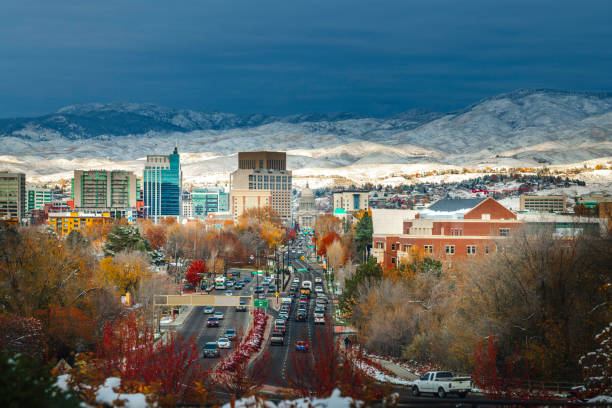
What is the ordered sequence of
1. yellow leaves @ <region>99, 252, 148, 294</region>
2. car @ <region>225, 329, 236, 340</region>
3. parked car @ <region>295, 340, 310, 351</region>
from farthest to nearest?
yellow leaves @ <region>99, 252, 148, 294</region> → car @ <region>225, 329, 236, 340</region> → parked car @ <region>295, 340, 310, 351</region>

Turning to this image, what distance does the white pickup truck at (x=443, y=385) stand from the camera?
42469 millimetres

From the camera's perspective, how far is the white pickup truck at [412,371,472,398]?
4247cm

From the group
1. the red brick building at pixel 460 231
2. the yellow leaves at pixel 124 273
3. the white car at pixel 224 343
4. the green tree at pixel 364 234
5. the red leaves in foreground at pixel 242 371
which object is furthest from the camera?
the green tree at pixel 364 234

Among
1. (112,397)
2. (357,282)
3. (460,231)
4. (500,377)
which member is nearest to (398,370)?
(500,377)

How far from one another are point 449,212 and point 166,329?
134 feet

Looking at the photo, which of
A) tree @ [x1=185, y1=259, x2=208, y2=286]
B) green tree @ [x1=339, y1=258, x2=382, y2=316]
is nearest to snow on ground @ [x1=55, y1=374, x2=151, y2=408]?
green tree @ [x1=339, y1=258, x2=382, y2=316]

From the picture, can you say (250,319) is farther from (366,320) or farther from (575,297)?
(575,297)

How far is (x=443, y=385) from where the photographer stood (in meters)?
42.9

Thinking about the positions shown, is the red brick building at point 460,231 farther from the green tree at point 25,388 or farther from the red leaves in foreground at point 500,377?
the green tree at point 25,388

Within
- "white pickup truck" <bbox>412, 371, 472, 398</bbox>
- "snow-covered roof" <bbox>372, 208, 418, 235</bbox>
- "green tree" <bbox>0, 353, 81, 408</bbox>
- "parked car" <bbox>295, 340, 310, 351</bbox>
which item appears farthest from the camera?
"snow-covered roof" <bbox>372, 208, 418, 235</bbox>

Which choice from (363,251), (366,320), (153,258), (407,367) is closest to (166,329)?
(366,320)

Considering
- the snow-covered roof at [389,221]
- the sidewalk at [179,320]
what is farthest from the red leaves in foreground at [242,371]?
the snow-covered roof at [389,221]

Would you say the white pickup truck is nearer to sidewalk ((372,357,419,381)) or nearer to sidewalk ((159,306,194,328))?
sidewalk ((372,357,419,381))

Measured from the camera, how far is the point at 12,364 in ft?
59.4
